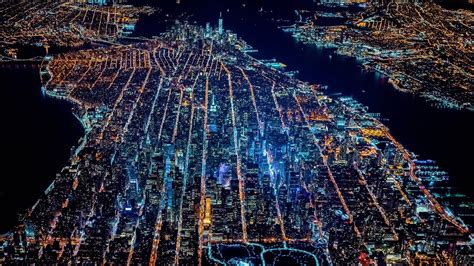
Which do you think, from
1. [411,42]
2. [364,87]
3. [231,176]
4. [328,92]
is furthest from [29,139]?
[411,42]

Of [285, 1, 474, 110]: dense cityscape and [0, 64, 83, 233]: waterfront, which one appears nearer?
[0, 64, 83, 233]: waterfront

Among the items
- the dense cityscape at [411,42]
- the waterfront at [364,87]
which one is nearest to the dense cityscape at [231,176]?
the dense cityscape at [411,42]

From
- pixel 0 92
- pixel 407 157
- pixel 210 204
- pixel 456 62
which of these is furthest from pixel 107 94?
pixel 456 62

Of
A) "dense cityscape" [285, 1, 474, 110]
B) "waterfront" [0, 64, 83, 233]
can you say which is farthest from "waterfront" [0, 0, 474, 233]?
"dense cityscape" [285, 1, 474, 110]

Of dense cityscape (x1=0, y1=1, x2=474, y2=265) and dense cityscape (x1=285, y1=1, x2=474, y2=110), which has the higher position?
dense cityscape (x1=285, y1=1, x2=474, y2=110)

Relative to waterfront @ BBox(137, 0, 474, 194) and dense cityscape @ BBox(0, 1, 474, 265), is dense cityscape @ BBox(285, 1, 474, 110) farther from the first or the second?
waterfront @ BBox(137, 0, 474, 194)

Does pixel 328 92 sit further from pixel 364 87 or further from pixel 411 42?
pixel 411 42

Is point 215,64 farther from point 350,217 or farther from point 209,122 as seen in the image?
point 350,217

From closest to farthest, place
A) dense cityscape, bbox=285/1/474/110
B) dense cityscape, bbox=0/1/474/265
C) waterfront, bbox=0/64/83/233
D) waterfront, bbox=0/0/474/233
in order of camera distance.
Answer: dense cityscape, bbox=0/1/474/265, waterfront, bbox=0/64/83/233, waterfront, bbox=0/0/474/233, dense cityscape, bbox=285/1/474/110
